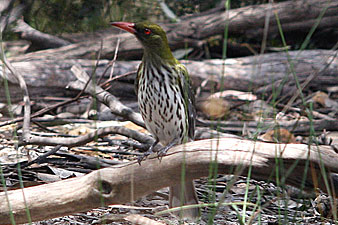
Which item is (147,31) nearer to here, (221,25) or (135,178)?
(135,178)

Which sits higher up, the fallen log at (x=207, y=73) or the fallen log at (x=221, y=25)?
the fallen log at (x=221, y=25)

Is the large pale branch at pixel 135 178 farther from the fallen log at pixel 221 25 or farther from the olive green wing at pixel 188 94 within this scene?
the fallen log at pixel 221 25

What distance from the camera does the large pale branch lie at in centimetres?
240

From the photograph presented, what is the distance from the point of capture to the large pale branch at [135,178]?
240 cm

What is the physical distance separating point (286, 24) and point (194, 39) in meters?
1.46

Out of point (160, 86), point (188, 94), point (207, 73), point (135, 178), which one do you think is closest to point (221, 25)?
point (207, 73)

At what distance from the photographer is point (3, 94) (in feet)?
20.0

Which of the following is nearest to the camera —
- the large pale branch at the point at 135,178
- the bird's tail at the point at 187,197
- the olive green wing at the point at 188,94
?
the large pale branch at the point at 135,178

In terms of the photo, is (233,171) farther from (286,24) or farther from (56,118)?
(286,24)

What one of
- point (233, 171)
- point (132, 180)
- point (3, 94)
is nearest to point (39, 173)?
point (132, 180)

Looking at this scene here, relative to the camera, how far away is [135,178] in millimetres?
2648

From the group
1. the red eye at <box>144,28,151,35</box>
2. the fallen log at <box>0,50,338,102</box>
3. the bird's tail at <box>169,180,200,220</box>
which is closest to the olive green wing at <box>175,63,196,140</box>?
the red eye at <box>144,28,151,35</box>

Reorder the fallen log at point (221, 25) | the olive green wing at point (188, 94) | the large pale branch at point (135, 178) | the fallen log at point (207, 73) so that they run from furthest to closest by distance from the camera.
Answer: the fallen log at point (221, 25) → the fallen log at point (207, 73) → the olive green wing at point (188, 94) → the large pale branch at point (135, 178)

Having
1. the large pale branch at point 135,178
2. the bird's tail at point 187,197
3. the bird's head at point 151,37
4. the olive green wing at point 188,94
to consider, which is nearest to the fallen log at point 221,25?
the olive green wing at point 188,94
